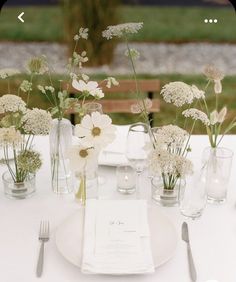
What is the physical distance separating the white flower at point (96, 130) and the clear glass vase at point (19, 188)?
0.86ft

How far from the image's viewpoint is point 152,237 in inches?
48.4

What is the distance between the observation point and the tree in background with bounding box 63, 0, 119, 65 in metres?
4.60

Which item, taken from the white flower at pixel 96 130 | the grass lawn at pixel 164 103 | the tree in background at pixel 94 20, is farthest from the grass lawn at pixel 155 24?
the white flower at pixel 96 130

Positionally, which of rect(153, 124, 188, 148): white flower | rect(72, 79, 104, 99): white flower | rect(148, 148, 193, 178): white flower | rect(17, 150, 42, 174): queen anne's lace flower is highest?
rect(72, 79, 104, 99): white flower

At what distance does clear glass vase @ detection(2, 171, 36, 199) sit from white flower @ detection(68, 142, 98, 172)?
0.71ft

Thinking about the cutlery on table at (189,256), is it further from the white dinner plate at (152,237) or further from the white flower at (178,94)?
the white flower at (178,94)

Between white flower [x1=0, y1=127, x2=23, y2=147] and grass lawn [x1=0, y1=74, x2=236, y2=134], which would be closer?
white flower [x1=0, y1=127, x2=23, y2=147]

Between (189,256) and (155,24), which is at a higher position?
(155,24)

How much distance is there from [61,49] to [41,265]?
4.50m

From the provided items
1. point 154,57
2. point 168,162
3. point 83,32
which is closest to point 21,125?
point 83,32

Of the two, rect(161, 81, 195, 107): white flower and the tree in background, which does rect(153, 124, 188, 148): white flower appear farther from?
the tree in background

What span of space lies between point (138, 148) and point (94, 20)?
3.34 meters

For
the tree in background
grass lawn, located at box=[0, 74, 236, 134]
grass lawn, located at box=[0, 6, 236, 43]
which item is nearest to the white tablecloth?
grass lawn, located at box=[0, 74, 236, 134]

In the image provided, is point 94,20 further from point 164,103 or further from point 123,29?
point 123,29
